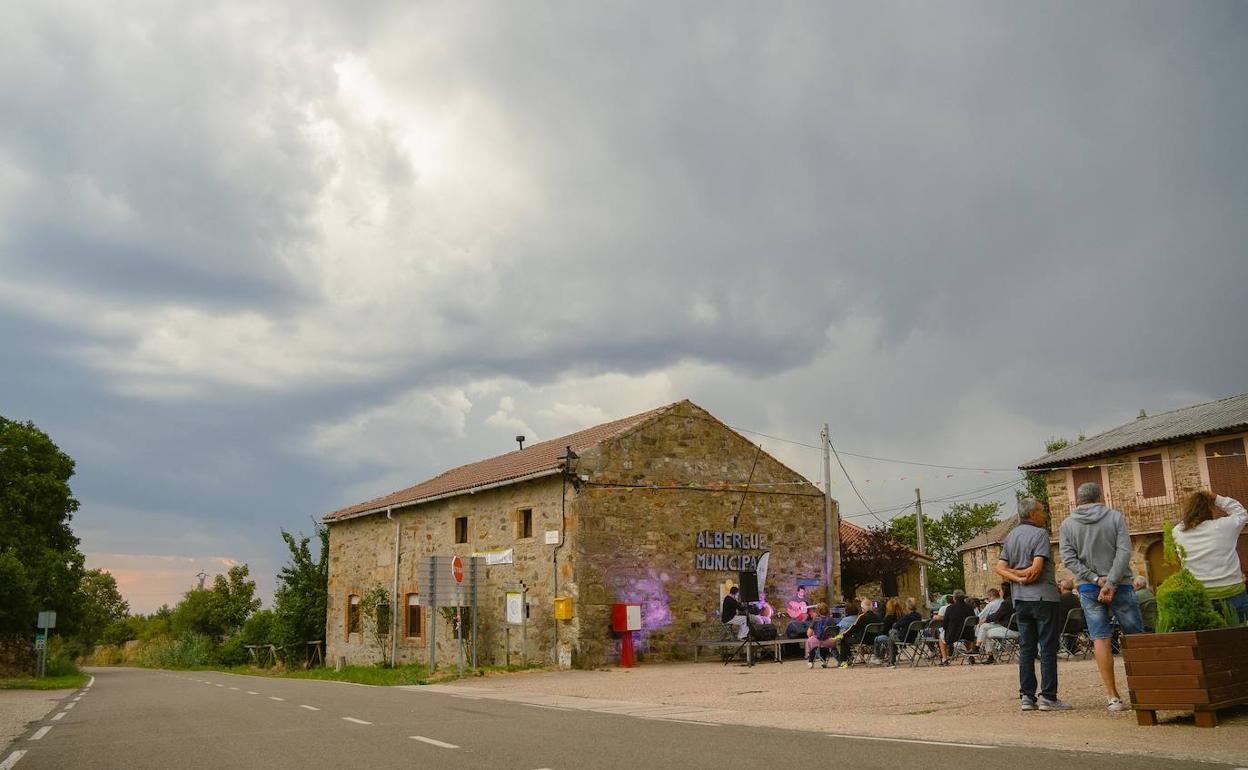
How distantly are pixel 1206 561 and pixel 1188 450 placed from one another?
A: 25384 millimetres

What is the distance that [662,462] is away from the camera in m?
24.1

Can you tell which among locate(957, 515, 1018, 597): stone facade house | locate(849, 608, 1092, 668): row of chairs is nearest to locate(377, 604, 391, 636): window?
locate(849, 608, 1092, 668): row of chairs

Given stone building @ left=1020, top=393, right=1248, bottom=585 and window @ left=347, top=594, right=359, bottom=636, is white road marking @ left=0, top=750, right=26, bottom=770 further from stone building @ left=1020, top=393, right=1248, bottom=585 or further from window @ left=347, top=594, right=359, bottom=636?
stone building @ left=1020, top=393, right=1248, bottom=585

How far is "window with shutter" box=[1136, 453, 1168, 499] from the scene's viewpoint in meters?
30.6

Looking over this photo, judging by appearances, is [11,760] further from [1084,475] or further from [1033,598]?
[1084,475]

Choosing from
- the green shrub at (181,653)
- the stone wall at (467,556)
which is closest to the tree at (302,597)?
the stone wall at (467,556)

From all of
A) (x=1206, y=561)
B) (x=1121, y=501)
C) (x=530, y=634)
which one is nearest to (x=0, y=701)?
(x=530, y=634)

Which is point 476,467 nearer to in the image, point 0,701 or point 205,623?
point 0,701

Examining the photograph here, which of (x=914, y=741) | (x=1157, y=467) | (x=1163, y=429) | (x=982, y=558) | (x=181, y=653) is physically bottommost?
(x=181, y=653)

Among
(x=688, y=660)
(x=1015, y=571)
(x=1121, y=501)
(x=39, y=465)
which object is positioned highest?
(x=39, y=465)

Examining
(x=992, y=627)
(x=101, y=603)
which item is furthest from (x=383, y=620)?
(x=101, y=603)

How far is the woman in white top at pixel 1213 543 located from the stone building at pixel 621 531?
15.2 meters

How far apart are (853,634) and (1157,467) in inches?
741

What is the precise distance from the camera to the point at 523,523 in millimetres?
24297
